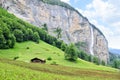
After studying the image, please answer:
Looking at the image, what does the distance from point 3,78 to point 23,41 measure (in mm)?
134824

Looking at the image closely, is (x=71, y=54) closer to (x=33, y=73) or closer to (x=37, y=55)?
(x=37, y=55)

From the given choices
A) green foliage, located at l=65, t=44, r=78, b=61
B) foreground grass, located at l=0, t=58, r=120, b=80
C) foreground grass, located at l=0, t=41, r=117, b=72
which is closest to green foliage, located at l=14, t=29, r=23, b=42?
foreground grass, located at l=0, t=41, r=117, b=72

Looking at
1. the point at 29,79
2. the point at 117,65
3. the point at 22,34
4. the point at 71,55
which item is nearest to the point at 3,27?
the point at 22,34

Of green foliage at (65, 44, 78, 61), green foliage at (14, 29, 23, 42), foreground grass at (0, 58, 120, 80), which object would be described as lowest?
foreground grass at (0, 58, 120, 80)

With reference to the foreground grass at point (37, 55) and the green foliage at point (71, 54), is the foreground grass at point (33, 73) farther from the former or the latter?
the green foliage at point (71, 54)

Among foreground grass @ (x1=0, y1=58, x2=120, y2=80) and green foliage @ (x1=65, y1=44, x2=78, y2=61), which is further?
green foliage @ (x1=65, y1=44, x2=78, y2=61)

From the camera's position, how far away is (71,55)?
13225 cm

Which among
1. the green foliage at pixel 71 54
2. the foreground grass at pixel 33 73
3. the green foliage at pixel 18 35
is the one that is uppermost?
the green foliage at pixel 18 35

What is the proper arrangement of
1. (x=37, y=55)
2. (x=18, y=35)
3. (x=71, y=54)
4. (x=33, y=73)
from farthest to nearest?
(x=18, y=35) → (x=71, y=54) → (x=37, y=55) → (x=33, y=73)

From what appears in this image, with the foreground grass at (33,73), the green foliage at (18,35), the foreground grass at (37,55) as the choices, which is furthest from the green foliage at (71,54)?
the foreground grass at (33,73)

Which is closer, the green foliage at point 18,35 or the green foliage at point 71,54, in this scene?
the green foliage at point 71,54

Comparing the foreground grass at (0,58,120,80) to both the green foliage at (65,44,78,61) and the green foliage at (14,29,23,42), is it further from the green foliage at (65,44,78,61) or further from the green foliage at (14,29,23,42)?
the green foliage at (14,29,23,42)

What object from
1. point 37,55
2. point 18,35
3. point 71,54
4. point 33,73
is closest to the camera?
point 33,73

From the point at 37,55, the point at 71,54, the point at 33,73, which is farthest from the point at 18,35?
the point at 33,73
